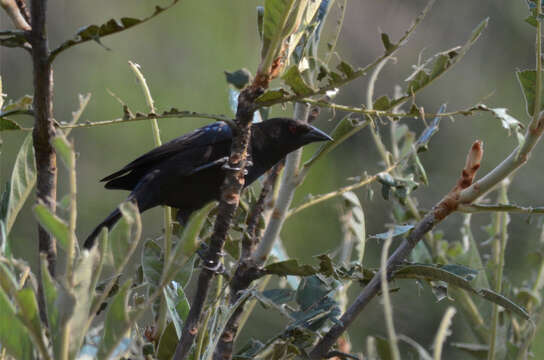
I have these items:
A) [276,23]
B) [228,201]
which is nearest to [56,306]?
[228,201]

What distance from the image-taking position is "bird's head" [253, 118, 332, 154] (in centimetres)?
346

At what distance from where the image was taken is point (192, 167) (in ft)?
11.1

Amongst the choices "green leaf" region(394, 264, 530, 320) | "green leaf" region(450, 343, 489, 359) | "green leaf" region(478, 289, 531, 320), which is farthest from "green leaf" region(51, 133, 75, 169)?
"green leaf" region(450, 343, 489, 359)

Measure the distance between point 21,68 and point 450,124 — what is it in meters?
2.87

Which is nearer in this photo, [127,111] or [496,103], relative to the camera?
[127,111]

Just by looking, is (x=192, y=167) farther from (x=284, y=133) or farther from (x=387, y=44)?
(x=387, y=44)

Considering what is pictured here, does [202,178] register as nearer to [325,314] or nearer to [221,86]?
[221,86]

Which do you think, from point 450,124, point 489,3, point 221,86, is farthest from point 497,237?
point 489,3

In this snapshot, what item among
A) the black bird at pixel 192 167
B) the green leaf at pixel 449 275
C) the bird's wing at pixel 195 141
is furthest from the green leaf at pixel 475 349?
the bird's wing at pixel 195 141

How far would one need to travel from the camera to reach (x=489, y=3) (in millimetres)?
5055

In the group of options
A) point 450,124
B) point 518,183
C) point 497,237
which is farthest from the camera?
point 450,124

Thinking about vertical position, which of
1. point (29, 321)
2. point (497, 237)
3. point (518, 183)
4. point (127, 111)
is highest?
point (127, 111)

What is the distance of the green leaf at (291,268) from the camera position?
1617mm

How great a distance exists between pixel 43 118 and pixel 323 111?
3.08m
